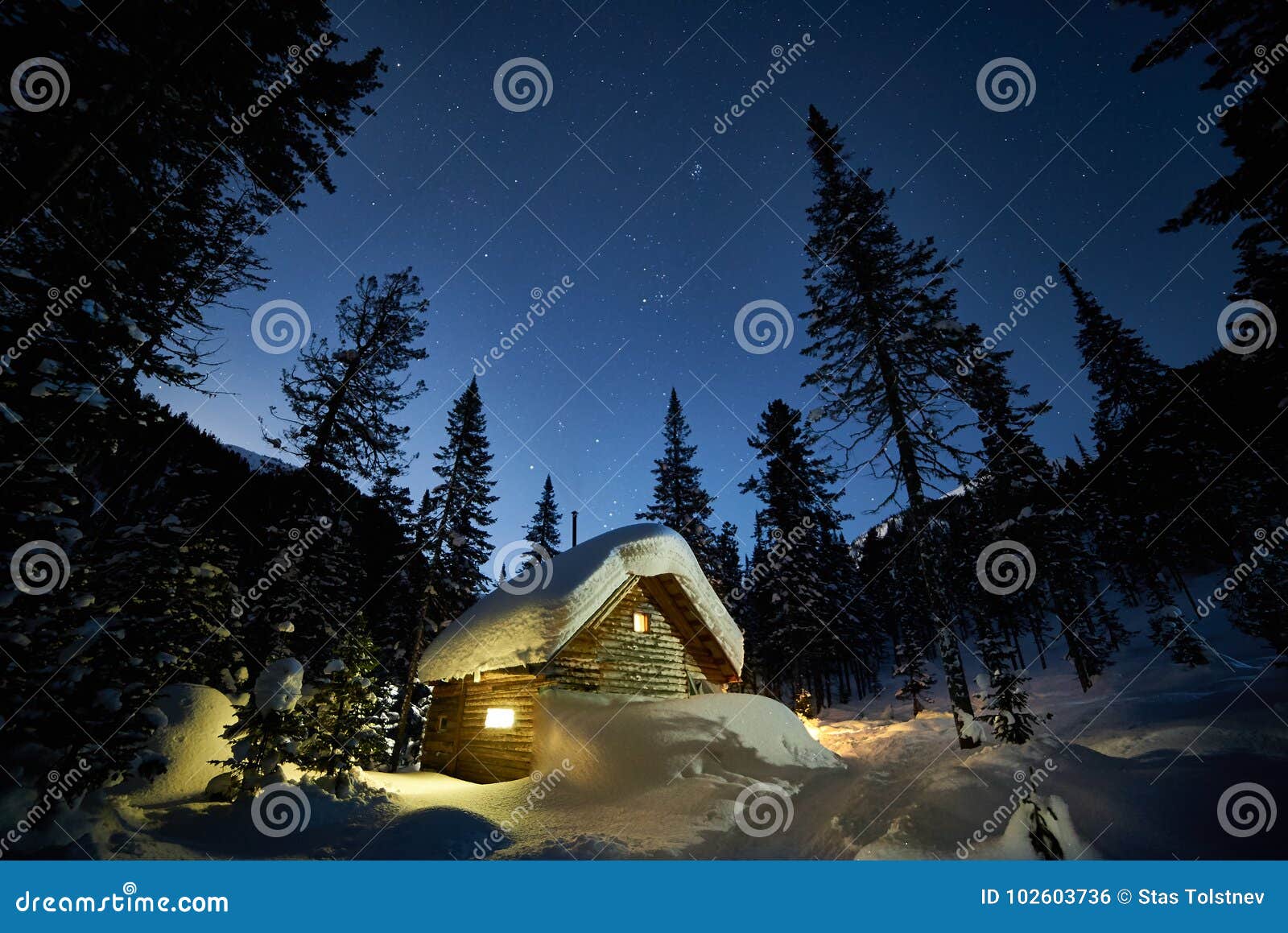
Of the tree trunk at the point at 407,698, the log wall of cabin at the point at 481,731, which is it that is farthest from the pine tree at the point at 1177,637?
the tree trunk at the point at 407,698

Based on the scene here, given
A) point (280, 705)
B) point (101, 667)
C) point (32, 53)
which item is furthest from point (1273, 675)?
Answer: point (32, 53)

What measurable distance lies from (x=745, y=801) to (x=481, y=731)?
26.2 feet

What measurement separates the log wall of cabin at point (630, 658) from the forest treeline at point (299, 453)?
4.50m

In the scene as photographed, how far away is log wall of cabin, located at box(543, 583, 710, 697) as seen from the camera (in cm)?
1263

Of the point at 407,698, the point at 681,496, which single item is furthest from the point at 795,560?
the point at 407,698

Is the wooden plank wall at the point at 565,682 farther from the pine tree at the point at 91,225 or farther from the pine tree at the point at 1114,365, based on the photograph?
the pine tree at the point at 1114,365

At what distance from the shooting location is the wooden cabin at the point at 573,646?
1191 cm

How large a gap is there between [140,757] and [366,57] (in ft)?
33.3

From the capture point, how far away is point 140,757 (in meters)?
5.61

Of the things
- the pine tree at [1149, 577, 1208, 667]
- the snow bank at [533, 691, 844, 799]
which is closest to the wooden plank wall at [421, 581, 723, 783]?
the snow bank at [533, 691, 844, 799]

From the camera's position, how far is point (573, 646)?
12.8 meters

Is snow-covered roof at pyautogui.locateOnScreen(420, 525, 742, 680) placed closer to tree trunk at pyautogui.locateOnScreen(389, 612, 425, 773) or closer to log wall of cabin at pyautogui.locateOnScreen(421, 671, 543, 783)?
log wall of cabin at pyautogui.locateOnScreen(421, 671, 543, 783)

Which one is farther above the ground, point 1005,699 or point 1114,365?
point 1114,365

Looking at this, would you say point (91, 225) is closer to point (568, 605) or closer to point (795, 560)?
point (568, 605)
